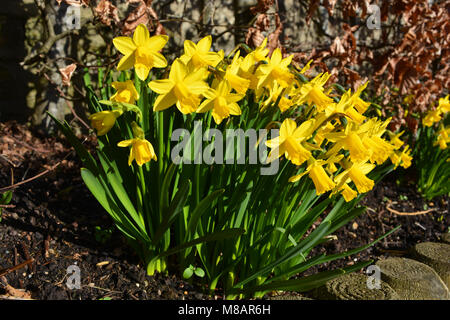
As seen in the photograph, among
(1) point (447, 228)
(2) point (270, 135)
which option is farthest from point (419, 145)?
(2) point (270, 135)

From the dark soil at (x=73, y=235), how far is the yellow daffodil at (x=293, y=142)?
0.72 metres

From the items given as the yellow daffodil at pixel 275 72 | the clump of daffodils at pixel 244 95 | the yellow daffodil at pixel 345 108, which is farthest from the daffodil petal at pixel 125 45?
the yellow daffodil at pixel 345 108

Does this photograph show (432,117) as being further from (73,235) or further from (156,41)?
(73,235)

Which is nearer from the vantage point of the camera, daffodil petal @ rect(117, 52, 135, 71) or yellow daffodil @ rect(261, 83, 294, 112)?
daffodil petal @ rect(117, 52, 135, 71)

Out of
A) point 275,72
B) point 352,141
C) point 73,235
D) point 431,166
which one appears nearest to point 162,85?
point 275,72

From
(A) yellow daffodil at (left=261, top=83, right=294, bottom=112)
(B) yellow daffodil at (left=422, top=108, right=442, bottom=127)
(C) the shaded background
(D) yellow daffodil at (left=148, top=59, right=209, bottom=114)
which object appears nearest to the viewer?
(D) yellow daffodil at (left=148, top=59, right=209, bottom=114)

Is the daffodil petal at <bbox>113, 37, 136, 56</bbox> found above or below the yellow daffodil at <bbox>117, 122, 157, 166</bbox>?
above

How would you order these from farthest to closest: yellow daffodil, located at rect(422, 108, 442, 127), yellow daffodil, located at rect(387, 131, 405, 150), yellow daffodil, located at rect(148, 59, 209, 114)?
yellow daffodil, located at rect(422, 108, 442, 127)
yellow daffodil, located at rect(387, 131, 405, 150)
yellow daffodil, located at rect(148, 59, 209, 114)

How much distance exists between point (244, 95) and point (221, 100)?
0.27 ft

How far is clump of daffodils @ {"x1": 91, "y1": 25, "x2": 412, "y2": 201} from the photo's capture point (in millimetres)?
1330

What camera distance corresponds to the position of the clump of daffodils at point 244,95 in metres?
1.33

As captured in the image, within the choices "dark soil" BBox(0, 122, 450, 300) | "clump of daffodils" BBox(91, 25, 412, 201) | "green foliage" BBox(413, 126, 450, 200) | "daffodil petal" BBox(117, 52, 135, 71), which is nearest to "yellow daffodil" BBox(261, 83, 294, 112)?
"clump of daffodils" BBox(91, 25, 412, 201)

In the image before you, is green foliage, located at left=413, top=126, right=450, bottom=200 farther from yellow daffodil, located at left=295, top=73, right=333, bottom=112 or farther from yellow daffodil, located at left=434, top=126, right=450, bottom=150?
yellow daffodil, located at left=295, top=73, right=333, bottom=112

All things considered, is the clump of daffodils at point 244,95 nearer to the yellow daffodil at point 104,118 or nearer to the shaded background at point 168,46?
the yellow daffodil at point 104,118
